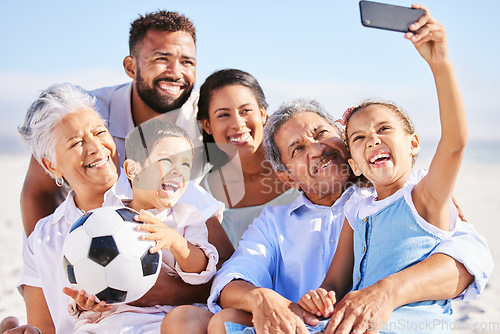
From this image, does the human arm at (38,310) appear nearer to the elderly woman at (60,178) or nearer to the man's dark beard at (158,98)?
the elderly woman at (60,178)

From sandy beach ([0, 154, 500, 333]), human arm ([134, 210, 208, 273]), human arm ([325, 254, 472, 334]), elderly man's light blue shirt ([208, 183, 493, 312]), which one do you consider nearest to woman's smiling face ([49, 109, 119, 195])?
human arm ([134, 210, 208, 273])

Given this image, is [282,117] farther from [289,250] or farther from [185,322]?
[185,322]

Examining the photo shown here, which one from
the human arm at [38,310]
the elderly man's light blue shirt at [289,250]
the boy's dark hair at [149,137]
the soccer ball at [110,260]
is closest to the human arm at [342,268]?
the elderly man's light blue shirt at [289,250]

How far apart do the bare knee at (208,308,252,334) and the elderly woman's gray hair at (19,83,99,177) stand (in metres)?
1.52

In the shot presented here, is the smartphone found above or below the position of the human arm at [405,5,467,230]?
above

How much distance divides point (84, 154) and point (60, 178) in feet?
1.02

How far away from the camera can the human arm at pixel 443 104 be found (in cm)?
204

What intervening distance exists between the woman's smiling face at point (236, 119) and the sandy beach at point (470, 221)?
2212 millimetres

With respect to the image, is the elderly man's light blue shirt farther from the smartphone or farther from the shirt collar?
the smartphone

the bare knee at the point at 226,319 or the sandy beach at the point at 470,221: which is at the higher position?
the bare knee at the point at 226,319

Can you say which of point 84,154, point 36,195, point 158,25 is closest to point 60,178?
point 84,154

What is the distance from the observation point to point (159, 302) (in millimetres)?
2811

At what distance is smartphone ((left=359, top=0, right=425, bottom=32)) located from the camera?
6.53ft

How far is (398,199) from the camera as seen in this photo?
8.29 ft
